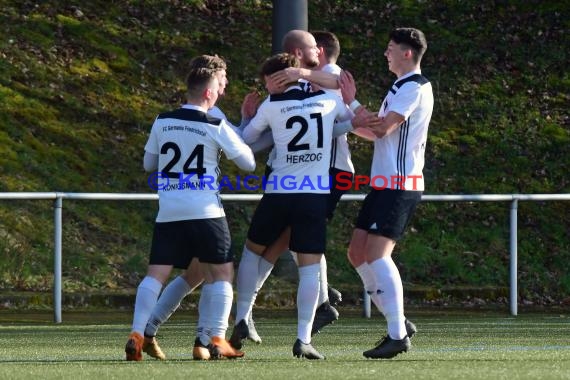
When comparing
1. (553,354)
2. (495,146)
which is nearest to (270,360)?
(553,354)

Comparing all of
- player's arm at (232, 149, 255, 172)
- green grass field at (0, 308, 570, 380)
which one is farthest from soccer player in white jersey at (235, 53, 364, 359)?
green grass field at (0, 308, 570, 380)

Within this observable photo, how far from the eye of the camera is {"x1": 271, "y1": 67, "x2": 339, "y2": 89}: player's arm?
9477mm

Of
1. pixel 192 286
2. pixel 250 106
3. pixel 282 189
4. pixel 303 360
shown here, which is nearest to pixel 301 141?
pixel 282 189

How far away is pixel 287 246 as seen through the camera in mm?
10219

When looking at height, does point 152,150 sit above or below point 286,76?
below

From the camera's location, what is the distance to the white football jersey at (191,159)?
9.12m

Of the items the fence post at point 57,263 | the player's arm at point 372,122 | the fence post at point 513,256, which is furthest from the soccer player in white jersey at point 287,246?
the fence post at point 513,256

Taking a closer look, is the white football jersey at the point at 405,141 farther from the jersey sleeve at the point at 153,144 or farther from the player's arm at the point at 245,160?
the jersey sleeve at the point at 153,144

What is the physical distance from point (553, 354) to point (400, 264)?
7.65 m

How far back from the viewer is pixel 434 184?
1909cm

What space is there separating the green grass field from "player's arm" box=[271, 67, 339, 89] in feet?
5.31

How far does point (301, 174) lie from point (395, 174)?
1.79 ft

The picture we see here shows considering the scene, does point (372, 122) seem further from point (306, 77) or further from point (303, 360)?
point (303, 360)

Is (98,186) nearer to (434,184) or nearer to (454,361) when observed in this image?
(434,184)
